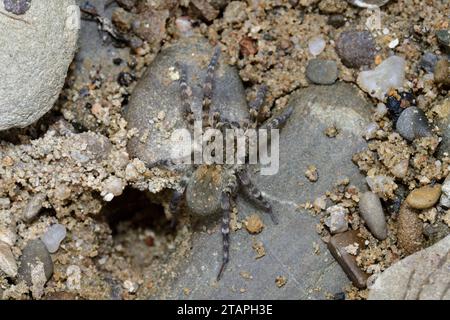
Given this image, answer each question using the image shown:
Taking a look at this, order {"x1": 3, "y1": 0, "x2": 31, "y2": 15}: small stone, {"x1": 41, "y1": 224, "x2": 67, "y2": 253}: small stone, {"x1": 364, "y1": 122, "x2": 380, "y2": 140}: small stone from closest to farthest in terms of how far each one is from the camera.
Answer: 1. {"x1": 3, "y1": 0, "x2": 31, "y2": 15}: small stone
2. {"x1": 364, "y1": 122, "x2": 380, "y2": 140}: small stone
3. {"x1": 41, "y1": 224, "x2": 67, "y2": 253}: small stone

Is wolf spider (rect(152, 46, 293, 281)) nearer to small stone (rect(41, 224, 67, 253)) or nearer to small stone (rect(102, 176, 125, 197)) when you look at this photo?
small stone (rect(102, 176, 125, 197))

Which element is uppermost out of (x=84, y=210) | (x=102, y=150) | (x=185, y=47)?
(x=185, y=47)

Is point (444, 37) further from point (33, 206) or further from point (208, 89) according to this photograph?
point (33, 206)

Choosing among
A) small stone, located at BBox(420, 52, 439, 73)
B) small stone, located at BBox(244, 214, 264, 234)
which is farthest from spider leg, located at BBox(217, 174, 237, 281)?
small stone, located at BBox(420, 52, 439, 73)

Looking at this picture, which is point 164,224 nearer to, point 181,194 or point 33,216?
point 181,194
